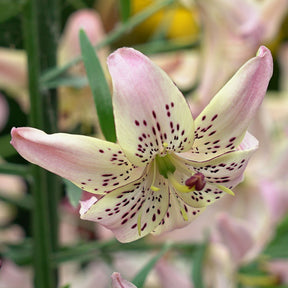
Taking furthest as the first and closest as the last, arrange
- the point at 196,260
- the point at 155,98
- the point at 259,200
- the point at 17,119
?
the point at 17,119 → the point at 259,200 → the point at 196,260 → the point at 155,98

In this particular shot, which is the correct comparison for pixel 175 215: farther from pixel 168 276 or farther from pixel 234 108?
pixel 168 276

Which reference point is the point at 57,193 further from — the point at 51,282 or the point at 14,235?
the point at 14,235

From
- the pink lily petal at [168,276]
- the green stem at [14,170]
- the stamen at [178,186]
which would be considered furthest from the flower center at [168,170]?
the pink lily petal at [168,276]

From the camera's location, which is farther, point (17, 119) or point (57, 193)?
point (17, 119)

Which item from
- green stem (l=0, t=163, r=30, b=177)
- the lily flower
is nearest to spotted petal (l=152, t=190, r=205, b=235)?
the lily flower

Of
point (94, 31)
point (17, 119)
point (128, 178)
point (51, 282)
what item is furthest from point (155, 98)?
point (17, 119)

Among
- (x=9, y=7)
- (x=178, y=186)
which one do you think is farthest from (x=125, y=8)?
(x=178, y=186)

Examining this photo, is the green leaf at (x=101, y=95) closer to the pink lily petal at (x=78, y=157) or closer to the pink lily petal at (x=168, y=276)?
the pink lily petal at (x=78, y=157)
